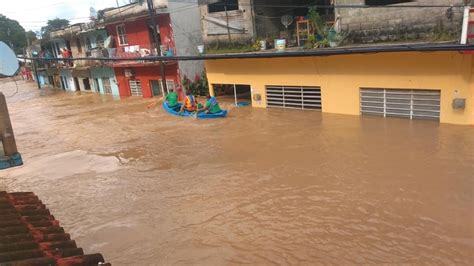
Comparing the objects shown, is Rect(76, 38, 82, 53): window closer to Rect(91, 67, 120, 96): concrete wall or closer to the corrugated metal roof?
Rect(91, 67, 120, 96): concrete wall

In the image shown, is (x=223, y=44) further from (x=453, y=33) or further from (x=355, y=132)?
(x=453, y=33)

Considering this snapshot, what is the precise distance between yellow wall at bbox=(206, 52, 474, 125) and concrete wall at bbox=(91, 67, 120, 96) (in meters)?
13.4

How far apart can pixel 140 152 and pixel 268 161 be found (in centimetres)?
541

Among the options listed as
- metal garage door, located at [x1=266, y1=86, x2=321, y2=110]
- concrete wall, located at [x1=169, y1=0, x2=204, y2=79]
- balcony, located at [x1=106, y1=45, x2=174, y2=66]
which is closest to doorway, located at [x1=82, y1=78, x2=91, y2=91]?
balcony, located at [x1=106, y1=45, x2=174, y2=66]

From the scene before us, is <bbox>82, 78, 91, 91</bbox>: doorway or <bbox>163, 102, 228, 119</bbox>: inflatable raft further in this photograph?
<bbox>82, 78, 91, 91</bbox>: doorway

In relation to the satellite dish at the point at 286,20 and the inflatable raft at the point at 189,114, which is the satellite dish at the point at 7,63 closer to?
the inflatable raft at the point at 189,114

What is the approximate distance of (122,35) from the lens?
29.6 metres

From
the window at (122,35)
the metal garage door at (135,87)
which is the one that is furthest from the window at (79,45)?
the metal garage door at (135,87)

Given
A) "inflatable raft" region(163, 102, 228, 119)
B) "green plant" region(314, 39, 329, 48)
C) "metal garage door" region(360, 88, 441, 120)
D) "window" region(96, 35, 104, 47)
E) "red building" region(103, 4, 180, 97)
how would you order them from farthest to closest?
"window" region(96, 35, 104, 47), "red building" region(103, 4, 180, 97), "inflatable raft" region(163, 102, 228, 119), "green plant" region(314, 39, 329, 48), "metal garage door" region(360, 88, 441, 120)

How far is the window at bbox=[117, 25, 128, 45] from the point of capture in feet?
96.1

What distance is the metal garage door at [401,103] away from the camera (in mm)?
14219

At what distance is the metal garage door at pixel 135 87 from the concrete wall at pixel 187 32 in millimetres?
5819

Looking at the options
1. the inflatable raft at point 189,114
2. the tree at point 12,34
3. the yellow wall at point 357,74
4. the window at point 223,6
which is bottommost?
the inflatable raft at point 189,114

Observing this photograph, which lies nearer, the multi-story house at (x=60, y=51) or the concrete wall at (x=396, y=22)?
the concrete wall at (x=396, y=22)
